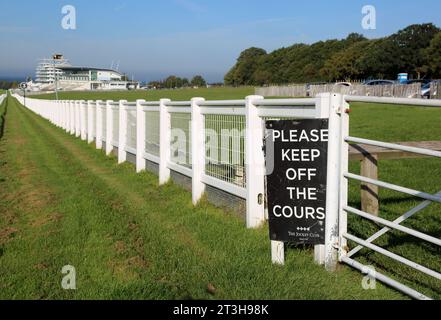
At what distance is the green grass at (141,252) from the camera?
13.6 feet

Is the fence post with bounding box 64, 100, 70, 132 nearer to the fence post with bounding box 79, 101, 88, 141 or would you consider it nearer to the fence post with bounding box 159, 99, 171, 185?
the fence post with bounding box 79, 101, 88, 141

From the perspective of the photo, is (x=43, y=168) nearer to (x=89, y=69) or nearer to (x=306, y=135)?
(x=306, y=135)

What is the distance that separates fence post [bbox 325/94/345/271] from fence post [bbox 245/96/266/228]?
138 cm

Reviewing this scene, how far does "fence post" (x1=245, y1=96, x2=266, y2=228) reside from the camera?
5.89 metres

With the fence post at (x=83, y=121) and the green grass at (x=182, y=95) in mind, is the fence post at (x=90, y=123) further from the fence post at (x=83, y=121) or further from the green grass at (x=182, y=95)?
the green grass at (x=182, y=95)

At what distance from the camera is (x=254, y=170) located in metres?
5.91

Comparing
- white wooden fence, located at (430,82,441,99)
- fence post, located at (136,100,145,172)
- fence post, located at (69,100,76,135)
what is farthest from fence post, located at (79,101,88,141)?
white wooden fence, located at (430,82,441,99)

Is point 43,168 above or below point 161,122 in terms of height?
below

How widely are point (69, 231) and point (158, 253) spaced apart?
146 cm

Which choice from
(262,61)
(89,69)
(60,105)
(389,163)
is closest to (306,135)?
(389,163)

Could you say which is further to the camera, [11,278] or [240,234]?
[240,234]

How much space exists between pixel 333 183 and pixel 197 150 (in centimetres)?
325

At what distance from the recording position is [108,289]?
4230 mm

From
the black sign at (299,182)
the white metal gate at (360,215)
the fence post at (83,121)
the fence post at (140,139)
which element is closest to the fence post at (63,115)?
the fence post at (83,121)
